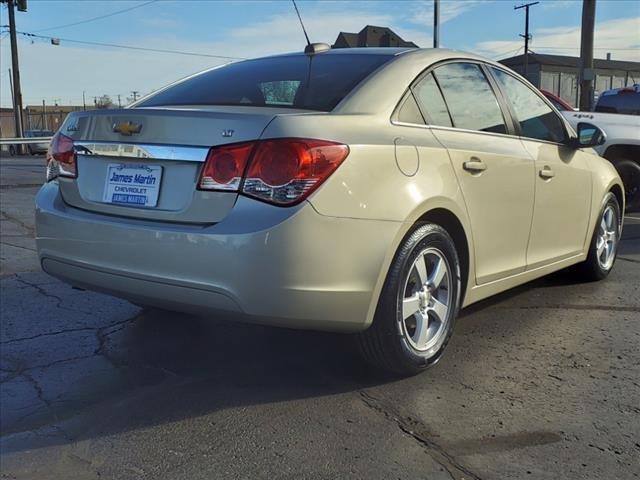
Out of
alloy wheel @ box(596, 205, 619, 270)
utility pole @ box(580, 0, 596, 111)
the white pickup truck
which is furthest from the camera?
utility pole @ box(580, 0, 596, 111)

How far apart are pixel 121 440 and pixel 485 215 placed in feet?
7.25

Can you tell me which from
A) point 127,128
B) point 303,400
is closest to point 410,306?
point 303,400

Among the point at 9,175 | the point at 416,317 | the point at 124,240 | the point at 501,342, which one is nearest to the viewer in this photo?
the point at 124,240

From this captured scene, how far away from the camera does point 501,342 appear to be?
3902 mm

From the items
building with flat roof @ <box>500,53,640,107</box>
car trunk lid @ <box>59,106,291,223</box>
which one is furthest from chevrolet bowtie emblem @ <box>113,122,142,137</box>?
building with flat roof @ <box>500,53,640,107</box>

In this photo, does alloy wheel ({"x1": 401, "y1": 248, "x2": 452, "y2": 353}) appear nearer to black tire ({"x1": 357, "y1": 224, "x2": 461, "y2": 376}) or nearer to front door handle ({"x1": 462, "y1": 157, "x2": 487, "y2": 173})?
black tire ({"x1": 357, "y1": 224, "x2": 461, "y2": 376})

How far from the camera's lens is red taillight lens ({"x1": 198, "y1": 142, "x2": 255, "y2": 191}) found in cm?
279

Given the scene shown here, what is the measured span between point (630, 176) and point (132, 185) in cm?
749

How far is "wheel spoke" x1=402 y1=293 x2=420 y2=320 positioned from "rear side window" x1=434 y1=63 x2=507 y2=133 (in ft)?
3.42

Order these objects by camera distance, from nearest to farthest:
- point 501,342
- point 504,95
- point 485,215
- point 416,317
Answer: point 416,317
point 485,215
point 501,342
point 504,95

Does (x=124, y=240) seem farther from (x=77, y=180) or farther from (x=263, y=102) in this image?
(x=263, y=102)

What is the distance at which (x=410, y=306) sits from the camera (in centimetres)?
326

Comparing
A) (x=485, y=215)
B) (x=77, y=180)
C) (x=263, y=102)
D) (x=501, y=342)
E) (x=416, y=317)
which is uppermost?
(x=263, y=102)

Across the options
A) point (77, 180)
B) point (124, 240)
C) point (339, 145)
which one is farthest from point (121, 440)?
point (339, 145)
